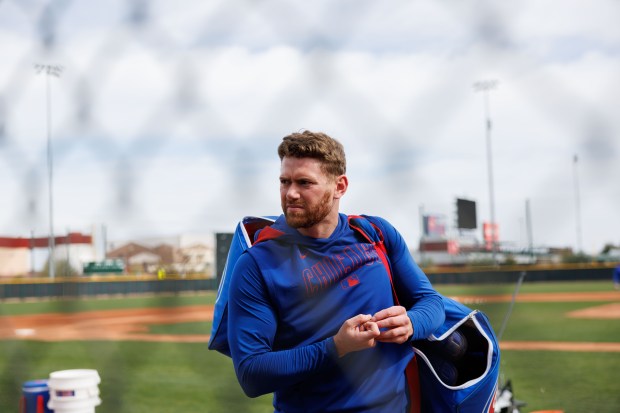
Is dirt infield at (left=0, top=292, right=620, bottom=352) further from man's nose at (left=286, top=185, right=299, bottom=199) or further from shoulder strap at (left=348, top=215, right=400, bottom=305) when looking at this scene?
man's nose at (left=286, top=185, right=299, bottom=199)

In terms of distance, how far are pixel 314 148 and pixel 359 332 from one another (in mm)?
331

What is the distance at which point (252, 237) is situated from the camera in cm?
133

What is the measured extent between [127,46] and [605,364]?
5.50m

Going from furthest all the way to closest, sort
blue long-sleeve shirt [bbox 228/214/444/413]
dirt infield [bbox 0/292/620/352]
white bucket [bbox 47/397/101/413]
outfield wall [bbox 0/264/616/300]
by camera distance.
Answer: outfield wall [bbox 0/264/616/300] → dirt infield [bbox 0/292/620/352] → white bucket [bbox 47/397/101/413] → blue long-sleeve shirt [bbox 228/214/444/413]

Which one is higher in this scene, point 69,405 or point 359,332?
point 359,332

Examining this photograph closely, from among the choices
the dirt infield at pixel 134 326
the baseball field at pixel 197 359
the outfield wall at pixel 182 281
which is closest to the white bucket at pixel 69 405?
the baseball field at pixel 197 359

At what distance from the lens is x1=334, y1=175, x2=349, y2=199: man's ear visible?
1.24 meters

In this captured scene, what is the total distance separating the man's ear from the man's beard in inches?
1.5

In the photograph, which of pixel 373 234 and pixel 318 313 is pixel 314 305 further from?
pixel 373 234

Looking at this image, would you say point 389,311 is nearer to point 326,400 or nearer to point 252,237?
point 326,400

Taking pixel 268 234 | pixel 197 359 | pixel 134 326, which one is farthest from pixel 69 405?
pixel 134 326

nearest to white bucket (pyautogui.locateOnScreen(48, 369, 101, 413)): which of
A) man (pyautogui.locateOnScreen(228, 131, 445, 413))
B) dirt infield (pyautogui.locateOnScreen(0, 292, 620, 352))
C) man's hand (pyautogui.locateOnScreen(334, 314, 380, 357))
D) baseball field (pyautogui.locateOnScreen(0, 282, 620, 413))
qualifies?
baseball field (pyautogui.locateOnScreen(0, 282, 620, 413))

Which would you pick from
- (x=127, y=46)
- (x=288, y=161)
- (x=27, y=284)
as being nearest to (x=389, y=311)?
(x=288, y=161)

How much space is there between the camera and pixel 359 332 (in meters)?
1.07
